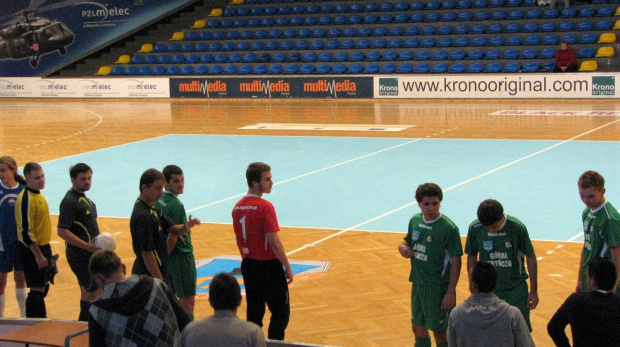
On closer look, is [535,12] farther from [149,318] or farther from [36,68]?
[149,318]

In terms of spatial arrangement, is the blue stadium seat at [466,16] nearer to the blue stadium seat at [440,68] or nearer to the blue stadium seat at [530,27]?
the blue stadium seat at [530,27]

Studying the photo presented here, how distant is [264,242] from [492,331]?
2309mm

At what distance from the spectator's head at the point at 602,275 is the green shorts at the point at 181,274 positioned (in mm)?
3336

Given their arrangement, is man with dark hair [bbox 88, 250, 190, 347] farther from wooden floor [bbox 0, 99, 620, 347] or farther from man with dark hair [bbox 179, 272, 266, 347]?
wooden floor [bbox 0, 99, 620, 347]

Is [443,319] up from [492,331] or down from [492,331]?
down

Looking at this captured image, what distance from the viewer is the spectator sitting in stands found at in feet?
89.8

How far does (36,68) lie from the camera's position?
41188 millimetres

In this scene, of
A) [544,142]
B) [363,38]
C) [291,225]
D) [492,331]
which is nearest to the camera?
[492,331]

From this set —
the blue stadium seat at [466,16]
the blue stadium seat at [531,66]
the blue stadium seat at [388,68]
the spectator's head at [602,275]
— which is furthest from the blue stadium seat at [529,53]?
the spectator's head at [602,275]

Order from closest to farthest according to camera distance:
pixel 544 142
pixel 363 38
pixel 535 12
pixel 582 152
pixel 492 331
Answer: pixel 492 331 < pixel 582 152 < pixel 544 142 < pixel 535 12 < pixel 363 38

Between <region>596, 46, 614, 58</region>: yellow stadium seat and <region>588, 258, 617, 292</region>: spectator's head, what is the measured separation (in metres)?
25.3

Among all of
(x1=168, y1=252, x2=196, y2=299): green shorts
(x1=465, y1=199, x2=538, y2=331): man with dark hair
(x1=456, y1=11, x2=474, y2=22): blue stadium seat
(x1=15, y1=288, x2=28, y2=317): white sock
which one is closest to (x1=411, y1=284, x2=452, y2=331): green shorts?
(x1=465, y1=199, x2=538, y2=331): man with dark hair

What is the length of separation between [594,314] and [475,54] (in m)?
26.8

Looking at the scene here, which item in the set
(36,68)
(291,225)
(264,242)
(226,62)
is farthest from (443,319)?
(36,68)
